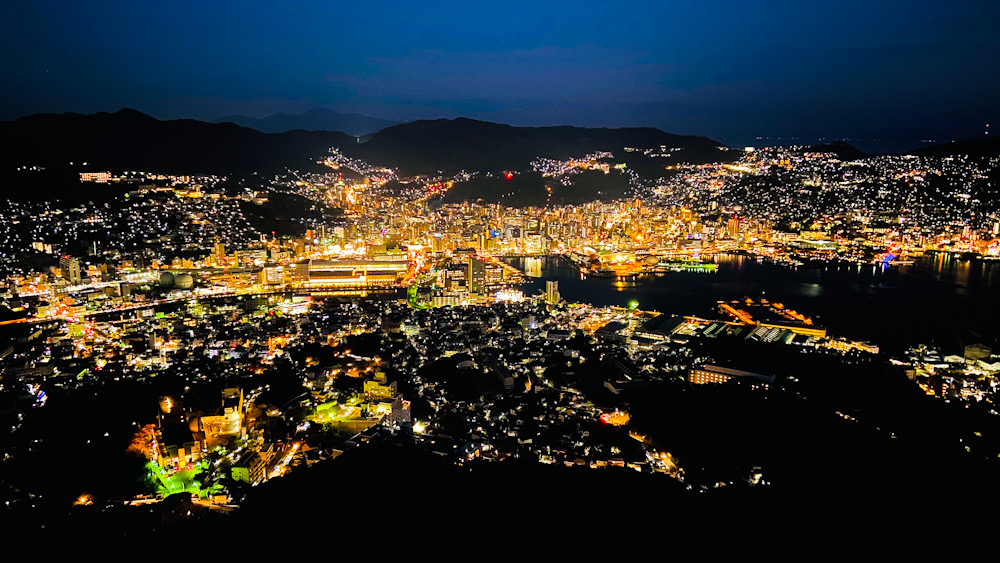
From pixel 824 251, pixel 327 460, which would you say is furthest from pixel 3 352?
pixel 824 251

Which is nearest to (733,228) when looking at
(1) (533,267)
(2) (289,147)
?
(1) (533,267)

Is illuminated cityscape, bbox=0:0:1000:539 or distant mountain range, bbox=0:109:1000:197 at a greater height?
distant mountain range, bbox=0:109:1000:197

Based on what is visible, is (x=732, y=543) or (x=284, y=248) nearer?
(x=732, y=543)

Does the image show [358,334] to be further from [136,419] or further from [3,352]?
[3,352]

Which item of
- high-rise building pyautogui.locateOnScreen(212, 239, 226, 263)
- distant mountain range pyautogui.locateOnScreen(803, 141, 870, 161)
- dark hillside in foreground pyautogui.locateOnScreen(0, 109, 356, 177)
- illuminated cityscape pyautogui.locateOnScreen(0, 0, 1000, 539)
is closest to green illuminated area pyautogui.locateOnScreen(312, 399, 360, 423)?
illuminated cityscape pyautogui.locateOnScreen(0, 0, 1000, 539)

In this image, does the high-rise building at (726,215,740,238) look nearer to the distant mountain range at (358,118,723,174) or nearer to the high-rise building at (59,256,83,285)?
the distant mountain range at (358,118,723,174)

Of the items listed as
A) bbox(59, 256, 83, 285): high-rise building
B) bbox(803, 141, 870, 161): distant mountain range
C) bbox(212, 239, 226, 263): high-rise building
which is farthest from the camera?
bbox(803, 141, 870, 161): distant mountain range

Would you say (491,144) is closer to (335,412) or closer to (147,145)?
(147,145)
